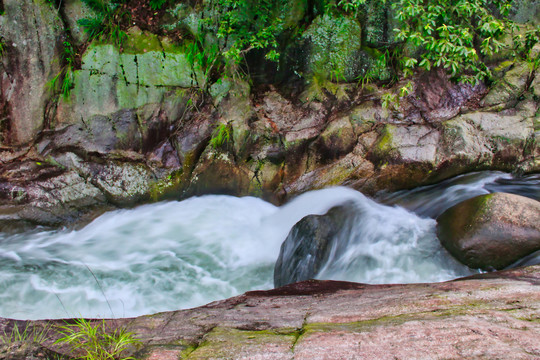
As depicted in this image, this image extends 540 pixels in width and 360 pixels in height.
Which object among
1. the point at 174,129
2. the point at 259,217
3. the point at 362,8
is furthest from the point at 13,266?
the point at 362,8

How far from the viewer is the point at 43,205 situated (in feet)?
18.4

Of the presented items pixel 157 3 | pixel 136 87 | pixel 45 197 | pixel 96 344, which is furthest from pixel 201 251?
pixel 157 3

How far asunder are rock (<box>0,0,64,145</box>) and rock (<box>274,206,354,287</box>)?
4389 mm

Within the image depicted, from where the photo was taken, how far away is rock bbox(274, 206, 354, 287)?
4434mm

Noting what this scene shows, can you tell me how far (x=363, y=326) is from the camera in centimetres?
230

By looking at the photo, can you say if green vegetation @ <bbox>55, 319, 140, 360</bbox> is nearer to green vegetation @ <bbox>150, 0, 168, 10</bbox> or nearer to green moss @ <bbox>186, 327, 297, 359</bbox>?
green moss @ <bbox>186, 327, 297, 359</bbox>

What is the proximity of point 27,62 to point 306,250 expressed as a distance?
513 centimetres

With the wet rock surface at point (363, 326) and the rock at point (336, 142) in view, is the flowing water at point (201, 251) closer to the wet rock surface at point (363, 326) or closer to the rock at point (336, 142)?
the rock at point (336, 142)

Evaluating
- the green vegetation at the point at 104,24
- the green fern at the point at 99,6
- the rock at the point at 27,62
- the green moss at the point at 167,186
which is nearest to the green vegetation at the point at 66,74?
the rock at the point at 27,62

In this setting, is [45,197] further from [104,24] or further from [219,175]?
[104,24]

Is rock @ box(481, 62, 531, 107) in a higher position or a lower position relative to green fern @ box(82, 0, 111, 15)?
lower

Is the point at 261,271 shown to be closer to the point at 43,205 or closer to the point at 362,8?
the point at 43,205

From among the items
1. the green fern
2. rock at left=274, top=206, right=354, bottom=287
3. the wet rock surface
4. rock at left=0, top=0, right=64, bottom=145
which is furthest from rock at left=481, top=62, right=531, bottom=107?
rock at left=0, top=0, right=64, bottom=145

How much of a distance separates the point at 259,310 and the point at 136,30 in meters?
5.14
